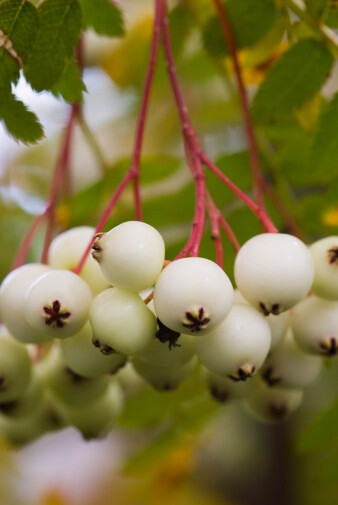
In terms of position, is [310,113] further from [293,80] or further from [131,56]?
[131,56]

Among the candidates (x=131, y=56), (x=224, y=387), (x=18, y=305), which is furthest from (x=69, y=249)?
(x=131, y=56)

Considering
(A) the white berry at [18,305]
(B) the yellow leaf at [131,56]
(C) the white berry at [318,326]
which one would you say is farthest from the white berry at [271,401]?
(B) the yellow leaf at [131,56]

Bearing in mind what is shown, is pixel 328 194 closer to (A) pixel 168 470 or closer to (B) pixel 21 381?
(B) pixel 21 381

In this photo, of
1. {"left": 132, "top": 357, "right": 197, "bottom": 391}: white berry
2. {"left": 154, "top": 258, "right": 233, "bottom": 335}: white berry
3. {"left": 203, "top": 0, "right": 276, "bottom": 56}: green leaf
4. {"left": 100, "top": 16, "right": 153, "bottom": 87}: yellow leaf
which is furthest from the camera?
{"left": 100, "top": 16, "right": 153, "bottom": 87}: yellow leaf

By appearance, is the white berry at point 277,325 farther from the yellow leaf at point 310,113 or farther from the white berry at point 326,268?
the yellow leaf at point 310,113

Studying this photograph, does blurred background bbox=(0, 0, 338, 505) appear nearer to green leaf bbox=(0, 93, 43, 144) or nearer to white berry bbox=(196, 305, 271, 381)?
green leaf bbox=(0, 93, 43, 144)

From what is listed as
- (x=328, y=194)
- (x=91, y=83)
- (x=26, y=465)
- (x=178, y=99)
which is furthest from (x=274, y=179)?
(x=26, y=465)

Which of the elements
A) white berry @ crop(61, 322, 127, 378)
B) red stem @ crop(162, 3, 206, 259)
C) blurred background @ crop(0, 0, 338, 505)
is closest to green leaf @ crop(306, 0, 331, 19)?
blurred background @ crop(0, 0, 338, 505)
